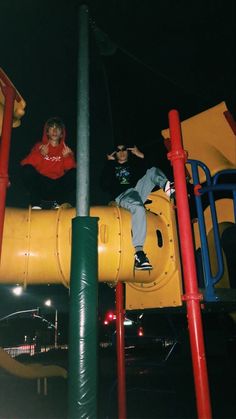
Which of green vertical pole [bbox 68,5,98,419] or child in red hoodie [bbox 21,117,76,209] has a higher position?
child in red hoodie [bbox 21,117,76,209]

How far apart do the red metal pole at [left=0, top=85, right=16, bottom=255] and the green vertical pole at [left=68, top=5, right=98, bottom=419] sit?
659 millimetres

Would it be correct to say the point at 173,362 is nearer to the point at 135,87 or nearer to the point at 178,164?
the point at 135,87

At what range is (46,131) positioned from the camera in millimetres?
4578

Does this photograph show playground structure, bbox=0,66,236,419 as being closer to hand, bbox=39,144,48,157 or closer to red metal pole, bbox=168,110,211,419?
red metal pole, bbox=168,110,211,419

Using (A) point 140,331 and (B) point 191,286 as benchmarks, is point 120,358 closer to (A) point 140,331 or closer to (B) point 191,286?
(B) point 191,286

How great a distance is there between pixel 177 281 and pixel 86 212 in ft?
4.41

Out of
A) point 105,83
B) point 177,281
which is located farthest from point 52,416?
point 105,83

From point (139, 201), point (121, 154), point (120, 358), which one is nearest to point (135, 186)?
point (139, 201)

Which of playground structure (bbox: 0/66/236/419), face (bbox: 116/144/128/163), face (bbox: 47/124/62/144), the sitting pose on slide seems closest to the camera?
playground structure (bbox: 0/66/236/419)

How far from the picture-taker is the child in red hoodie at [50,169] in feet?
13.4

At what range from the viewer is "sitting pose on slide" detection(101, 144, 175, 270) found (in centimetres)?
337

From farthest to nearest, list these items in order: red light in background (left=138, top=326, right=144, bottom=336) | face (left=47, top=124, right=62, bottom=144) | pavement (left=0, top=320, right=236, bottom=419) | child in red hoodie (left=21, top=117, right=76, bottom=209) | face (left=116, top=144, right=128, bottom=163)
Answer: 1. red light in background (left=138, top=326, right=144, bottom=336)
2. pavement (left=0, top=320, right=236, bottom=419)
3. face (left=116, top=144, right=128, bottom=163)
4. face (left=47, top=124, right=62, bottom=144)
5. child in red hoodie (left=21, top=117, right=76, bottom=209)

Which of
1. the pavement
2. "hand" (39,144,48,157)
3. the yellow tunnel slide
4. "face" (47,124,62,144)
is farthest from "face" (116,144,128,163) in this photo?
the pavement

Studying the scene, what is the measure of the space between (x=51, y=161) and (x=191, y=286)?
273 cm
